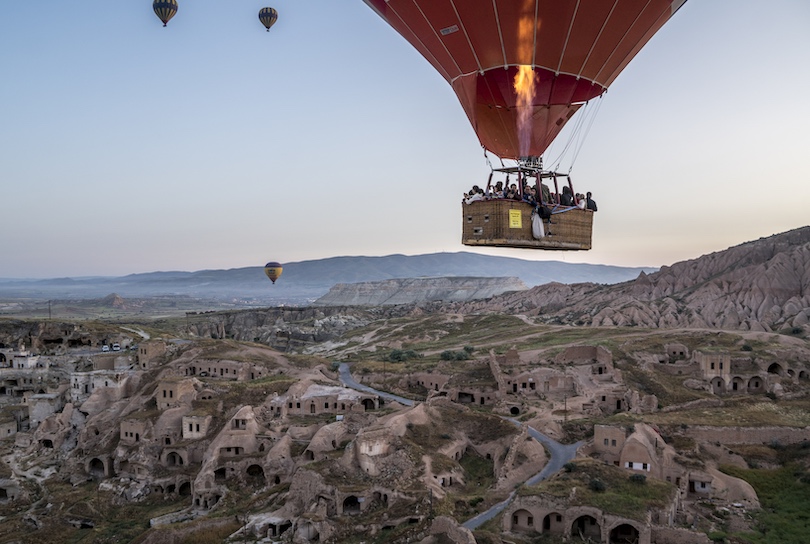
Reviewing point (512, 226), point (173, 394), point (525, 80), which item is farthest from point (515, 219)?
point (173, 394)

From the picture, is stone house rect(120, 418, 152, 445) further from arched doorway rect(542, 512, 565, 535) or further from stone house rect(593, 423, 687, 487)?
stone house rect(593, 423, 687, 487)

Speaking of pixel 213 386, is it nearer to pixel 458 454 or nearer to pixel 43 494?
pixel 43 494

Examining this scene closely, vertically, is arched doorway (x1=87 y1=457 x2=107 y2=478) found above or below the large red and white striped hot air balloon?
below

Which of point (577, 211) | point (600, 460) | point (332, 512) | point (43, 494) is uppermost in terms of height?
point (577, 211)

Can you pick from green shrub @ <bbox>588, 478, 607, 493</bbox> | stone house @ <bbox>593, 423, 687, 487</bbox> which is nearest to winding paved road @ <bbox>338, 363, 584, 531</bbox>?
stone house @ <bbox>593, 423, 687, 487</bbox>

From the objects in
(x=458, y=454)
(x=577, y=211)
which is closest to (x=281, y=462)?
(x=458, y=454)

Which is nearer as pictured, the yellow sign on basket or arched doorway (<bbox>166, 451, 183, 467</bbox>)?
the yellow sign on basket

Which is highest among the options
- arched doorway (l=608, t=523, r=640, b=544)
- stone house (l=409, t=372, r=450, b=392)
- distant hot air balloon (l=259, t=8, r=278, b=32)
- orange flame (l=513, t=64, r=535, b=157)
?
distant hot air balloon (l=259, t=8, r=278, b=32)
